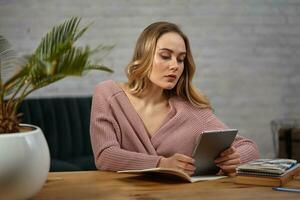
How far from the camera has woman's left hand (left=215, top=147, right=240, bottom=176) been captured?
1.88 meters

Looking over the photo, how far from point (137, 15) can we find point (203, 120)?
7.54 feet

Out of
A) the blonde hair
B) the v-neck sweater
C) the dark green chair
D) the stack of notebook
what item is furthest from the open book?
the dark green chair

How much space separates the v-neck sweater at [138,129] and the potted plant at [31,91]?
2.31 feet

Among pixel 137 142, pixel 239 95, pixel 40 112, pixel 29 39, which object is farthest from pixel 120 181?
pixel 239 95

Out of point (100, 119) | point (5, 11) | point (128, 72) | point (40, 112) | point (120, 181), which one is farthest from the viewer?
point (5, 11)

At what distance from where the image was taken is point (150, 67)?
224 centimetres

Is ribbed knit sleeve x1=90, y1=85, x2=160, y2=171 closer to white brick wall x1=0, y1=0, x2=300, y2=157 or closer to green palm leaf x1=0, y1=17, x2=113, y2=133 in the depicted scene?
green palm leaf x1=0, y1=17, x2=113, y2=133

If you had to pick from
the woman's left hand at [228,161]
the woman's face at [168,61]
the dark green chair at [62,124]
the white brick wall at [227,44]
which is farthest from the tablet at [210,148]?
the white brick wall at [227,44]

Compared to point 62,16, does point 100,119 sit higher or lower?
lower

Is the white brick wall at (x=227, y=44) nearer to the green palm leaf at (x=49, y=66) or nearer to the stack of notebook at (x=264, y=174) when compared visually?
the stack of notebook at (x=264, y=174)

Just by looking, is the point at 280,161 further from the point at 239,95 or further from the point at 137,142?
the point at 239,95

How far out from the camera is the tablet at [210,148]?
69.2 inches

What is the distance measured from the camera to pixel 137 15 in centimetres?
440

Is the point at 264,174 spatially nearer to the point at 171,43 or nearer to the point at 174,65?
the point at 174,65
